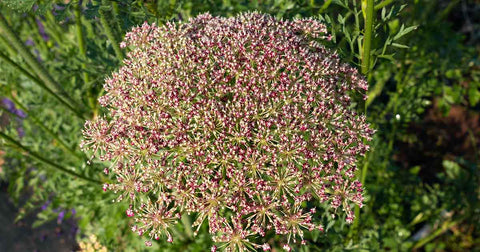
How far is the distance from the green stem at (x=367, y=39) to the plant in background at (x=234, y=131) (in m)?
0.08

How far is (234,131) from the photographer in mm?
2035

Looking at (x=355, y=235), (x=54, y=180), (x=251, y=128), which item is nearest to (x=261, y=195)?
(x=251, y=128)

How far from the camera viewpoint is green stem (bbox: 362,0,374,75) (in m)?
1.97

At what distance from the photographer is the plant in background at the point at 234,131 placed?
1.95m

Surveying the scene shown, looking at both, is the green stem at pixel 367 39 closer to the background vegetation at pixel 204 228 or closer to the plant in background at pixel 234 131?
the plant in background at pixel 234 131

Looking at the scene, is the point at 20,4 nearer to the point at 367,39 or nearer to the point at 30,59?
the point at 30,59

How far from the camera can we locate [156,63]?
2.26 meters

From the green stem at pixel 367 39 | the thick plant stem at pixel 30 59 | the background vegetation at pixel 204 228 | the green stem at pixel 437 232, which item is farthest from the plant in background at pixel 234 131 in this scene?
the green stem at pixel 437 232

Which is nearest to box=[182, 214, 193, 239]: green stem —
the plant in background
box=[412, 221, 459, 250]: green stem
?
the plant in background

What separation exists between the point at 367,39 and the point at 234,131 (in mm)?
856

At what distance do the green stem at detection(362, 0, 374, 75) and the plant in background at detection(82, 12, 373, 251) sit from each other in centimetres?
8

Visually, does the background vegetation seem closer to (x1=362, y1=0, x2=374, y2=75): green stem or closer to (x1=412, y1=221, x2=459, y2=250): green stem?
(x1=412, y1=221, x2=459, y2=250): green stem

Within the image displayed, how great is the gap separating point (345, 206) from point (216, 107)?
33.4 inches

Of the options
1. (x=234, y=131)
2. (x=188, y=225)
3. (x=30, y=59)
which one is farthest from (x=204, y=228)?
(x=30, y=59)
